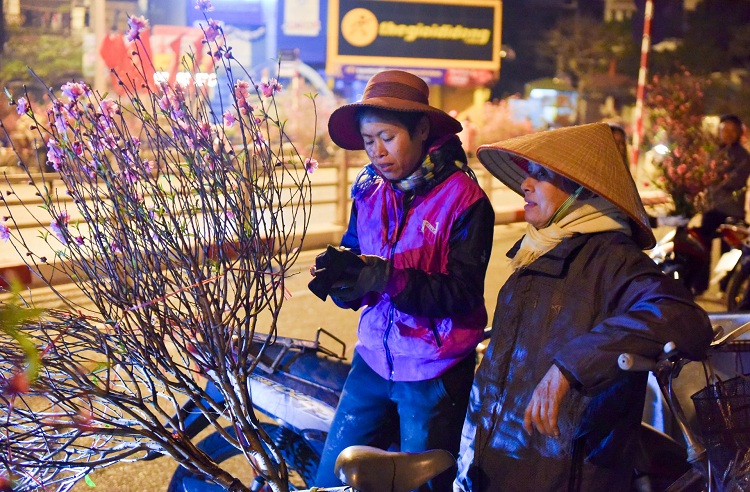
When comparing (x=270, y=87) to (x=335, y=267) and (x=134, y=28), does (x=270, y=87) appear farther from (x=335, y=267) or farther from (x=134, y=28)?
(x=335, y=267)

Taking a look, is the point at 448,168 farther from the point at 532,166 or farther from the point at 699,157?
the point at 699,157

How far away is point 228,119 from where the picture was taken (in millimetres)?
2340

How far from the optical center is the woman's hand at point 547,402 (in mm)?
1842

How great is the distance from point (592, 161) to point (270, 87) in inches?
35.7

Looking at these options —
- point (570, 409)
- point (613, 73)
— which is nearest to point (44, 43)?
point (570, 409)

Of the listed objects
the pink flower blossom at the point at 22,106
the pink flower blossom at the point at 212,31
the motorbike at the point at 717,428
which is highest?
the pink flower blossom at the point at 212,31

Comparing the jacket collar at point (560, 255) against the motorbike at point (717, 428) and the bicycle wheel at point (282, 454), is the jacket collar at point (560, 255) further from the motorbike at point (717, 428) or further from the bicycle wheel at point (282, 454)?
the bicycle wheel at point (282, 454)

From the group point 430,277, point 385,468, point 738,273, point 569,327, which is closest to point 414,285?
point 430,277

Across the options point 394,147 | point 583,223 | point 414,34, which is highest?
point 414,34

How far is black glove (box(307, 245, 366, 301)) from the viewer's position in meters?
2.19

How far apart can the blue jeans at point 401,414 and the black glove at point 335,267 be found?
45 cm

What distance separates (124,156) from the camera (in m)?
2.06

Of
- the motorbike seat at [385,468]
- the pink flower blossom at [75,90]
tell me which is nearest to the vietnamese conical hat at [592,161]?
the motorbike seat at [385,468]

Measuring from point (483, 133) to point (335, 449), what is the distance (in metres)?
16.3
